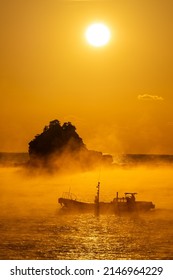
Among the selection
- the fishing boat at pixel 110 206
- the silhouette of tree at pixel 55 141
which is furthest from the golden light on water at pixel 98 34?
the fishing boat at pixel 110 206

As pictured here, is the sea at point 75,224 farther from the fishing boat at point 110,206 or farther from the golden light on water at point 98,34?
the golden light on water at point 98,34

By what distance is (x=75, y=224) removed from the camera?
558 centimetres

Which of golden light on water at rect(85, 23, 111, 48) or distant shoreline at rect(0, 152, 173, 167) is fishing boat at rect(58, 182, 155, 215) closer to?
distant shoreline at rect(0, 152, 173, 167)

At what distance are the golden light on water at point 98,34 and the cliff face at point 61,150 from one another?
35.2 inches

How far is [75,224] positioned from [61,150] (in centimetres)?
102

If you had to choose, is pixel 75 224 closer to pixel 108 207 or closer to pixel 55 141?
pixel 55 141

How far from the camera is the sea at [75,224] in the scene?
4367 millimetres

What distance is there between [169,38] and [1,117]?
71.2 inches

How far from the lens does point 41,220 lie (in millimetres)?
6012

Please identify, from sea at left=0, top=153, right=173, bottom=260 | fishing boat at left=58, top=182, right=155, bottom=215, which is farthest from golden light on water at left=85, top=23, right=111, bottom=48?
fishing boat at left=58, top=182, right=155, bottom=215

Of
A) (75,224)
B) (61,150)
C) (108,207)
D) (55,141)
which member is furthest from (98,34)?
(108,207)

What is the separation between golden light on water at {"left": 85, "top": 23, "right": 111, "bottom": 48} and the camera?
440 centimetres
